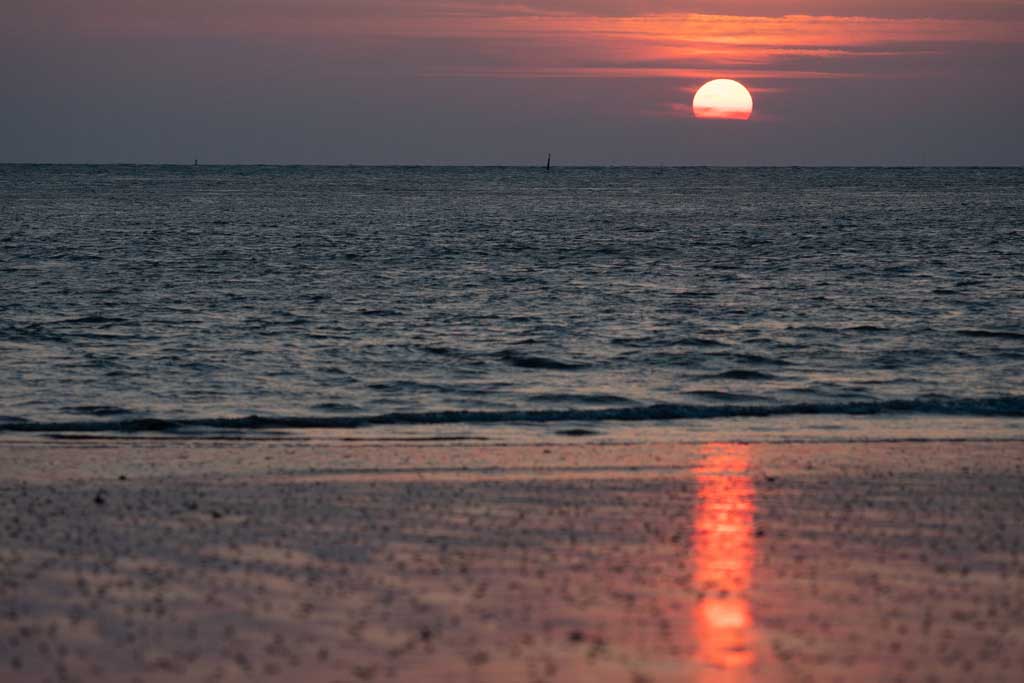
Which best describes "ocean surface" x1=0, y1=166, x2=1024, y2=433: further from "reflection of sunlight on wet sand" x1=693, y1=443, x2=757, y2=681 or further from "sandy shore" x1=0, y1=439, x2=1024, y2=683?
"reflection of sunlight on wet sand" x1=693, y1=443, x2=757, y2=681

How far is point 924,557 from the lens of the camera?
855 cm

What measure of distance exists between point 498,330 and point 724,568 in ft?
60.1

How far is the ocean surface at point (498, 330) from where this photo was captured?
56.4 ft

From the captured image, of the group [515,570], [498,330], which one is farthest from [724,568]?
[498,330]

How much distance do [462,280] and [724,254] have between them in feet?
58.5

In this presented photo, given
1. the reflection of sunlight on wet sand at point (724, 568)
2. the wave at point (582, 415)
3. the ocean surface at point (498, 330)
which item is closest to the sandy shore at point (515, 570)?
the reflection of sunlight on wet sand at point (724, 568)

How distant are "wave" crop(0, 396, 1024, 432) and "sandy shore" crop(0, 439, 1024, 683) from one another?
9.92 feet

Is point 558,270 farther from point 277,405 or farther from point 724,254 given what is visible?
point 277,405

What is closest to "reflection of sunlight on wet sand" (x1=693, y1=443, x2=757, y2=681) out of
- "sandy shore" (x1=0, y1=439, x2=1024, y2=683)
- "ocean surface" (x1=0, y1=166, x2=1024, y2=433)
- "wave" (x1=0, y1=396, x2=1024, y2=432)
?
"sandy shore" (x1=0, y1=439, x2=1024, y2=683)

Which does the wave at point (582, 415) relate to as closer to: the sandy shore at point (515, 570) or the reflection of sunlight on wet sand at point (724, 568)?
the sandy shore at point (515, 570)

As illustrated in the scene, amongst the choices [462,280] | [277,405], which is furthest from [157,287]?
[277,405]

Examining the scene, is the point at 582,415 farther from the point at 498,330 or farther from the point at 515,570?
the point at 498,330

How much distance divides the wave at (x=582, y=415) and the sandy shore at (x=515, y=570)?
3022 millimetres

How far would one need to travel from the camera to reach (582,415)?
16516 mm
